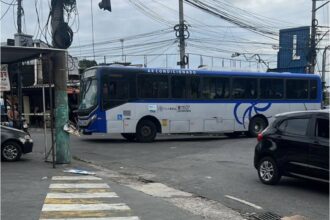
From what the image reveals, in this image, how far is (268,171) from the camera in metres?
10.7

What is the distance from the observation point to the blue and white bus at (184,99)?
20703 millimetres

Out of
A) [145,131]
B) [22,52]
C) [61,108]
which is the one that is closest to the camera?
[22,52]

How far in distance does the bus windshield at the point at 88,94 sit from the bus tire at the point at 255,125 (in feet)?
26.0

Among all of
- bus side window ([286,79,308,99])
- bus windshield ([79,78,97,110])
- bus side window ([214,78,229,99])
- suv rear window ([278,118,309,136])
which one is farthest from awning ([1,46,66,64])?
bus side window ([286,79,308,99])

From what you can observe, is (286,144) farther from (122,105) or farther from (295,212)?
(122,105)

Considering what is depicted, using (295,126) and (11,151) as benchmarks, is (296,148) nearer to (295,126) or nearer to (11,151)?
(295,126)

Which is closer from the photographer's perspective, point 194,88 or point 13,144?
point 13,144

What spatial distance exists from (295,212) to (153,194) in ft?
9.00

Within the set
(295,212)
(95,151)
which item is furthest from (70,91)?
(295,212)

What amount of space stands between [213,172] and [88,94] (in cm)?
967

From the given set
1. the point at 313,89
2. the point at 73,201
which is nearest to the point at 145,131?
the point at 313,89

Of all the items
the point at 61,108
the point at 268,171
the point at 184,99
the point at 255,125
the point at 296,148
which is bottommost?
the point at 268,171

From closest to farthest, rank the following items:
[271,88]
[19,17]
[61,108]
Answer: [61,108], [271,88], [19,17]

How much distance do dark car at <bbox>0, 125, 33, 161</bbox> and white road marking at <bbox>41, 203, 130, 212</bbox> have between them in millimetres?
6798
